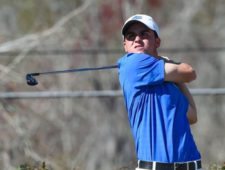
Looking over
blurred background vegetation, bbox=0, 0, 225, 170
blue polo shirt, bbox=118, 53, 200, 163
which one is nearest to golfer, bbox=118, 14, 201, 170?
blue polo shirt, bbox=118, 53, 200, 163

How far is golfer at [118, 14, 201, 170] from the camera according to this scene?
4.93m

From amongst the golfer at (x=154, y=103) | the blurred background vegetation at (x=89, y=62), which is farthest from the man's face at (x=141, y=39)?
the blurred background vegetation at (x=89, y=62)

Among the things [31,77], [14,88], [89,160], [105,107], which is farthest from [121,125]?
[31,77]

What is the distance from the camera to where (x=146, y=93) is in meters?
5.01

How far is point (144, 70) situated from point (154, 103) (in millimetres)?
184

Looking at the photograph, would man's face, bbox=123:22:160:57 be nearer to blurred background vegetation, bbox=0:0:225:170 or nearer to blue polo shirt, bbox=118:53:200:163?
blue polo shirt, bbox=118:53:200:163

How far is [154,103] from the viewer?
4.97m

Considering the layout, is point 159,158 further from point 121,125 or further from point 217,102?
point 217,102

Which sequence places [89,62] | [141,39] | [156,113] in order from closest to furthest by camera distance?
[156,113] < [141,39] < [89,62]

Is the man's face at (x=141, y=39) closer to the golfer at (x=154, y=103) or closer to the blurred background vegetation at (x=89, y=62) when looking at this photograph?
the golfer at (x=154, y=103)

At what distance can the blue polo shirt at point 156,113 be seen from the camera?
493 centimetres

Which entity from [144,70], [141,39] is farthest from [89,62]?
[144,70]

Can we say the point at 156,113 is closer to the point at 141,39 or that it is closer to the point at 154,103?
the point at 154,103

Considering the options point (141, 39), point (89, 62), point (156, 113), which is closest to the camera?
point (156, 113)
